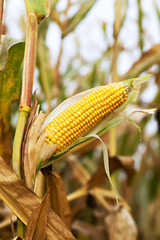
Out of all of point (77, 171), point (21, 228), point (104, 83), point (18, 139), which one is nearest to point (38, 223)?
point (21, 228)

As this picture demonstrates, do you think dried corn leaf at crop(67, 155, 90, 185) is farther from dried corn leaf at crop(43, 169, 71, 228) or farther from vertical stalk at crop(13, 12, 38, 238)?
vertical stalk at crop(13, 12, 38, 238)

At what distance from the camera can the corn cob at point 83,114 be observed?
23.5 inches

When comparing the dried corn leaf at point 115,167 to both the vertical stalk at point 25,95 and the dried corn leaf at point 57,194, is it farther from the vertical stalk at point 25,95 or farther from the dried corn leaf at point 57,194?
the vertical stalk at point 25,95

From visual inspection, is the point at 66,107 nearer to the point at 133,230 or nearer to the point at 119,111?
the point at 119,111

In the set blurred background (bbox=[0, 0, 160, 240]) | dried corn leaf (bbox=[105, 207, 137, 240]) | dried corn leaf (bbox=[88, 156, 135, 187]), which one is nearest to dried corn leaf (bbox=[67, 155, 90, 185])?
blurred background (bbox=[0, 0, 160, 240])

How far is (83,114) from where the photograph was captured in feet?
2.02

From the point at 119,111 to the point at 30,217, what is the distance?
1.07 feet

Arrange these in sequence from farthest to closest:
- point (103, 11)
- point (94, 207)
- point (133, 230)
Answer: point (103, 11), point (94, 207), point (133, 230)

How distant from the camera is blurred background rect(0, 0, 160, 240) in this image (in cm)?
116

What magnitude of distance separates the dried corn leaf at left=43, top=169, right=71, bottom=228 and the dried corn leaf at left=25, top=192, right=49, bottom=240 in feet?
0.32

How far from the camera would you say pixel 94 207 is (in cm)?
128

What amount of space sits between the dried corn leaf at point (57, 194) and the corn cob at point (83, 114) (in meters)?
0.08

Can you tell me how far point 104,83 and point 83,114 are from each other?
1.19m

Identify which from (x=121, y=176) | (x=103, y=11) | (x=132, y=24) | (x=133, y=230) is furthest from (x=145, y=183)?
(x=103, y=11)
